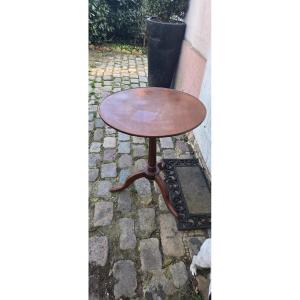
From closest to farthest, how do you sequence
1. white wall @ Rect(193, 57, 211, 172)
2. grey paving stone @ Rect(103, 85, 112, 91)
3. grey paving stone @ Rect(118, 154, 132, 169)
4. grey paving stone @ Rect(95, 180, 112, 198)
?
grey paving stone @ Rect(95, 180, 112, 198) < white wall @ Rect(193, 57, 211, 172) < grey paving stone @ Rect(118, 154, 132, 169) < grey paving stone @ Rect(103, 85, 112, 91)

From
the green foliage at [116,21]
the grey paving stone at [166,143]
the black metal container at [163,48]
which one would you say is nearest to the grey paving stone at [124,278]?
the grey paving stone at [166,143]

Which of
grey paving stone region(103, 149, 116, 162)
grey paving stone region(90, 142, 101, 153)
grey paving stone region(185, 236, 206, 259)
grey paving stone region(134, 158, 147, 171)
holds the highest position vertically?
grey paving stone region(90, 142, 101, 153)

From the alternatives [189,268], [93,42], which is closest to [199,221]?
[189,268]

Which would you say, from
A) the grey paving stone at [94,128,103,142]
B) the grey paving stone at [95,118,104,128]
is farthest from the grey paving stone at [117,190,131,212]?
the grey paving stone at [95,118,104,128]

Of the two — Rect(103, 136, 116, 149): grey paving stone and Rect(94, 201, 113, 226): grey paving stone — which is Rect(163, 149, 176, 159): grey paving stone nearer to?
Rect(103, 136, 116, 149): grey paving stone

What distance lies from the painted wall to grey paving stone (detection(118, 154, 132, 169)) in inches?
30.8

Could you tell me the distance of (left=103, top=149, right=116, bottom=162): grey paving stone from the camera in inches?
119

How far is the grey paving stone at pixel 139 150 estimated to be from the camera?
123 inches

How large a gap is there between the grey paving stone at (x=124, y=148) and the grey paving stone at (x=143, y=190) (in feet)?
1.83

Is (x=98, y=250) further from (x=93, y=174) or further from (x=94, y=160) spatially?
(x=94, y=160)

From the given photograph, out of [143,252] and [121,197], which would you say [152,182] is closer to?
[121,197]

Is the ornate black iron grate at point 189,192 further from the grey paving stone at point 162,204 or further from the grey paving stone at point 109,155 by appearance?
the grey paving stone at point 109,155

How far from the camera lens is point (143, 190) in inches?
102
